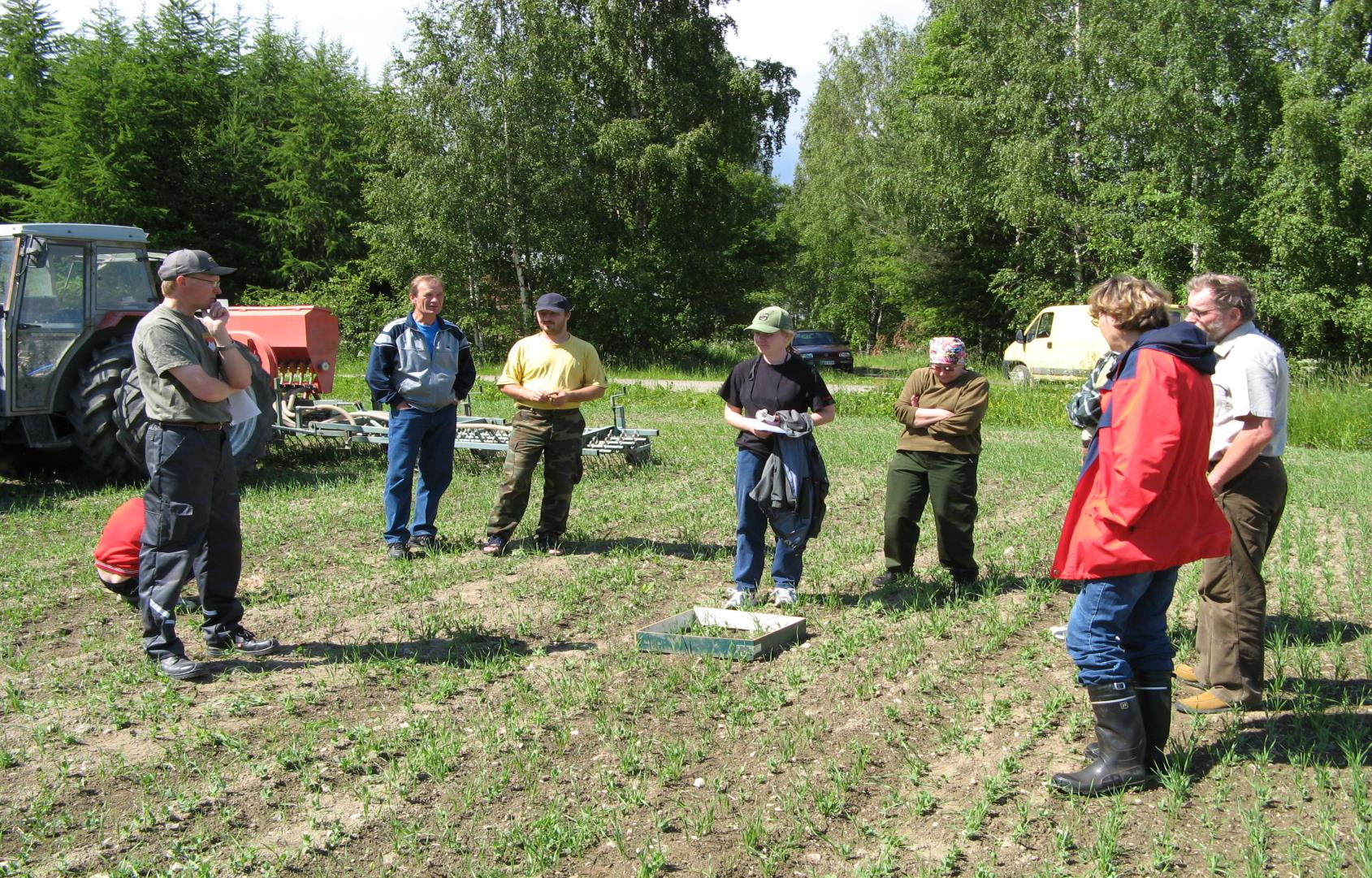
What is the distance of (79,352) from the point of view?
9234mm

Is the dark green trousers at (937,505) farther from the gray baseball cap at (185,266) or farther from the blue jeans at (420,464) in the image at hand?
the gray baseball cap at (185,266)

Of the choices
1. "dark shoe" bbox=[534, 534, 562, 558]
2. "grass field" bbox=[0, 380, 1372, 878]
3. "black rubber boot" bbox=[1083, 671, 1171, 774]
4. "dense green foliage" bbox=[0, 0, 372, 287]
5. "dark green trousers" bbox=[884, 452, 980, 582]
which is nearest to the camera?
"grass field" bbox=[0, 380, 1372, 878]

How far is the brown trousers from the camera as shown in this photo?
4324 millimetres

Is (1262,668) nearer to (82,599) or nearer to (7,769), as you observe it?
(7,769)

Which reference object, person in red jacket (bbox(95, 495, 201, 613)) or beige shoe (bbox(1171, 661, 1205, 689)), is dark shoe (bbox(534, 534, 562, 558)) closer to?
person in red jacket (bbox(95, 495, 201, 613))

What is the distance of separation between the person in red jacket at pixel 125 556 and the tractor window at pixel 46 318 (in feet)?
13.2

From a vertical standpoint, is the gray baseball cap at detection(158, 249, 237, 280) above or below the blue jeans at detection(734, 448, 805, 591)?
above

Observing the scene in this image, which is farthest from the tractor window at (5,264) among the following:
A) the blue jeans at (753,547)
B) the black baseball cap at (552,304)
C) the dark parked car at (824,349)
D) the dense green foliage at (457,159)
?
the dark parked car at (824,349)

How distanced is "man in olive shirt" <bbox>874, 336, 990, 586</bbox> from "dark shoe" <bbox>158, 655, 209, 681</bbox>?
3717 millimetres

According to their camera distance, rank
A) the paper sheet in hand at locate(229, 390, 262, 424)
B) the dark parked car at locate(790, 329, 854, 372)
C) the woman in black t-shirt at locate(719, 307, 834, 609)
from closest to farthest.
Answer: the paper sheet in hand at locate(229, 390, 262, 424), the woman in black t-shirt at locate(719, 307, 834, 609), the dark parked car at locate(790, 329, 854, 372)

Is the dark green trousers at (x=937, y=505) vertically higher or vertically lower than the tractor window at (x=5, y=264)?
lower

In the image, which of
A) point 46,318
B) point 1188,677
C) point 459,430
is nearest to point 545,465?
point 459,430

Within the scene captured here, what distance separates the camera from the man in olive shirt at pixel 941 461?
6.07 m

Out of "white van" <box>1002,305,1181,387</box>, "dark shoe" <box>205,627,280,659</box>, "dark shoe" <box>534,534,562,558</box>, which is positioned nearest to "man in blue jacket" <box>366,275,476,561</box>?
"dark shoe" <box>534,534,562,558</box>
